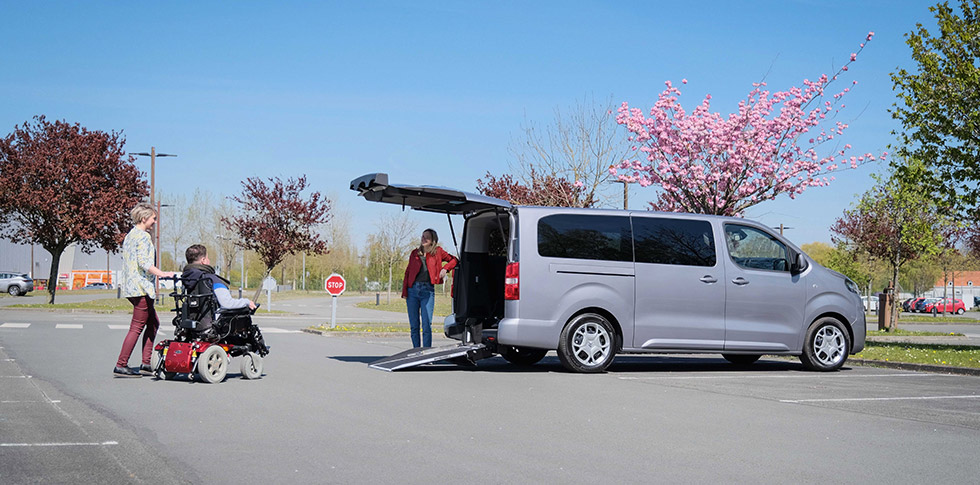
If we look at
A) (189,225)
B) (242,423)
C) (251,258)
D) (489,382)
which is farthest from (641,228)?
(251,258)

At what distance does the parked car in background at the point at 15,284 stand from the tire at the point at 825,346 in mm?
58485

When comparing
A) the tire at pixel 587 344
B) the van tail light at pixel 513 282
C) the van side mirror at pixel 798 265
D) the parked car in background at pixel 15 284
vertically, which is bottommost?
the parked car in background at pixel 15 284

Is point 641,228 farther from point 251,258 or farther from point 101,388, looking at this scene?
point 251,258

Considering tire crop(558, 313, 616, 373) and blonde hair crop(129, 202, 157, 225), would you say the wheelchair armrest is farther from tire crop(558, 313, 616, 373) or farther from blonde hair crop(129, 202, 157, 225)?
tire crop(558, 313, 616, 373)

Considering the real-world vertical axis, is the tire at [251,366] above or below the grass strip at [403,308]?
above

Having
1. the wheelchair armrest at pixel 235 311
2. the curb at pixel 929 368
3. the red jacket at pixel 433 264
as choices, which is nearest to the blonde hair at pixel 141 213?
the wheelchair armrest at pixel 235 311

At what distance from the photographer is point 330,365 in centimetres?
1231

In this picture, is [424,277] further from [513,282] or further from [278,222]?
[278,222]

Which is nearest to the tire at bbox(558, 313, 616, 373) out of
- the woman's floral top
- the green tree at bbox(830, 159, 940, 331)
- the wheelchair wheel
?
the wheelchair wheel

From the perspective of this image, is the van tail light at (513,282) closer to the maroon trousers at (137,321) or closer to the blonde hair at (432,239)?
the blonde hair at (432,239)

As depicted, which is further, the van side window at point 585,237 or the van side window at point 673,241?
the van side window at point 673,241

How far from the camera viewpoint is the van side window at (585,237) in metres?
11.4

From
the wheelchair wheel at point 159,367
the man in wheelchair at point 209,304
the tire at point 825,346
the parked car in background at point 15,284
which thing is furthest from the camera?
the parked car in background at point 15,284

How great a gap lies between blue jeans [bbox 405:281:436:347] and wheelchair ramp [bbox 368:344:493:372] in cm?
95
